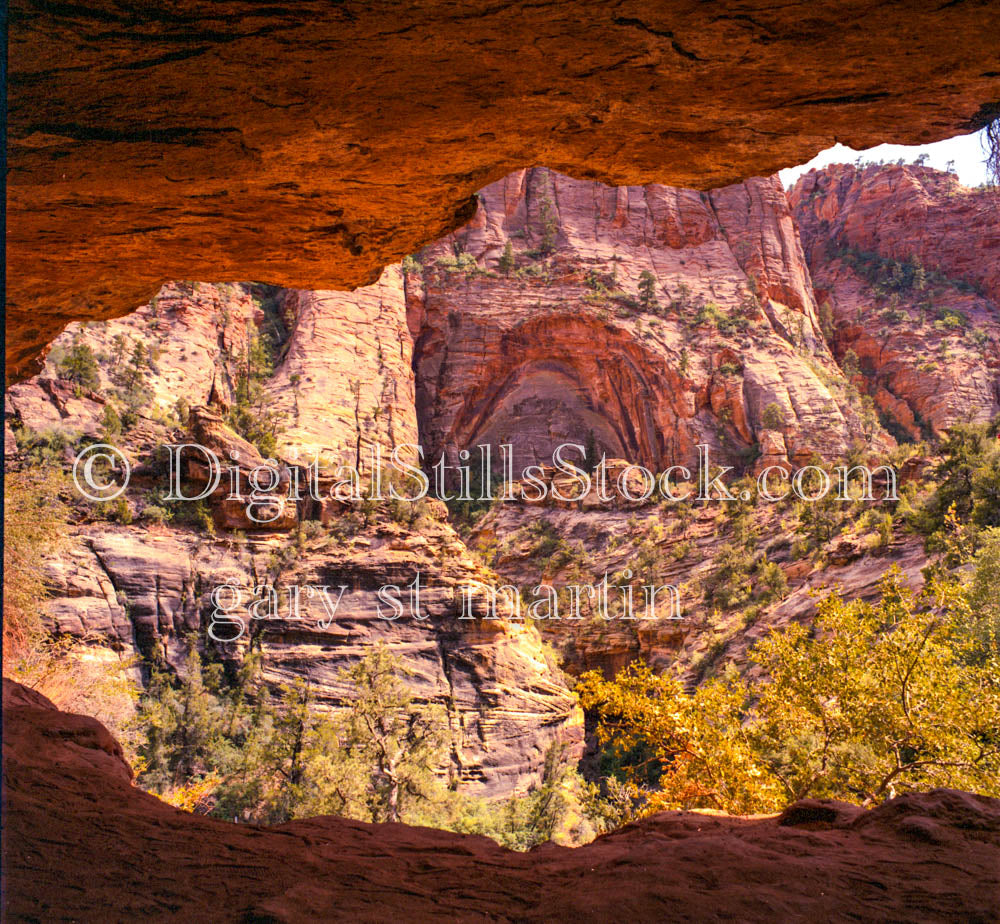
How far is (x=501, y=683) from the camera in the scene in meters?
24.0

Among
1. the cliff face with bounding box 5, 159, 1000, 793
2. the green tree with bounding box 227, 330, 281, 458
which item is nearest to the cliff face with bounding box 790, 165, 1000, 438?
the cliff face with bounding box 5, 159, 1000, 793

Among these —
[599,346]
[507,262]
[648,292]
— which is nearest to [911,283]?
[648,292]

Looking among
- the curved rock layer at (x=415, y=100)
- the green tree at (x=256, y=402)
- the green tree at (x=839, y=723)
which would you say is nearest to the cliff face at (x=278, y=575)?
the green tree at (x=256, y=402)

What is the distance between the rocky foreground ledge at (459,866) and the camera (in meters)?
3.25

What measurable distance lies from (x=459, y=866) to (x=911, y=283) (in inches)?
2800

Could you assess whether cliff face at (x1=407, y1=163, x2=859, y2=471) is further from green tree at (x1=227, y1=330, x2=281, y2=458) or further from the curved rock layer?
the curved rock layer

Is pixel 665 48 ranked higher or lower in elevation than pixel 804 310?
lower

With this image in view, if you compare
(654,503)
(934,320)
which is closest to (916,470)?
(654,503)

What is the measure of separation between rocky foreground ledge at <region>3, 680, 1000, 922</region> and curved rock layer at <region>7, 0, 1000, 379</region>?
3744 mm

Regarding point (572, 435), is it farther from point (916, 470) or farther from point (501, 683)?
point (501, 683)

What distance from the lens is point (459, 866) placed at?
4148 millimetres

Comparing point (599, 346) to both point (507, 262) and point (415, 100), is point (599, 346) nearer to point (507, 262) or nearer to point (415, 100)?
point (507, 262)

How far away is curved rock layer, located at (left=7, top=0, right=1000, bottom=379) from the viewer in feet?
10.7

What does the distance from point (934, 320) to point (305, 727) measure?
199 feet
